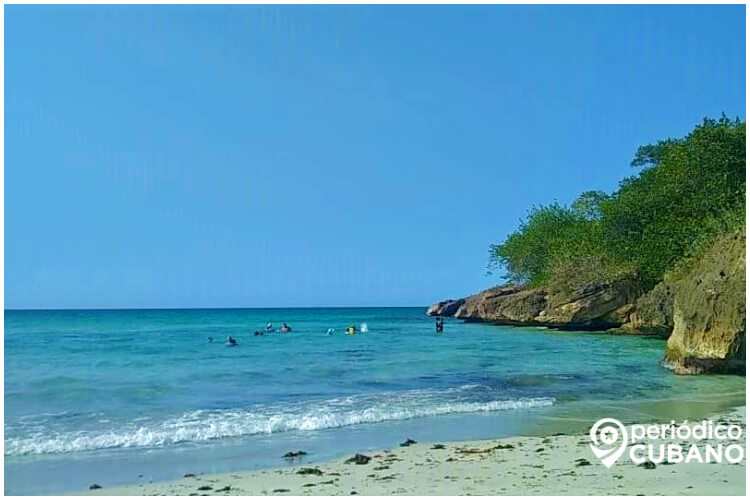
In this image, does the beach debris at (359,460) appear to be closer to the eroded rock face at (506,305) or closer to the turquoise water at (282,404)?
the turquoise water at (282,404)

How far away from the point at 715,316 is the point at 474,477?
10.2m

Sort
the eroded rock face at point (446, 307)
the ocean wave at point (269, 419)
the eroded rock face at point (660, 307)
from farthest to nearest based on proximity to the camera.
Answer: the eroded rock face at point (446, 307) < the eroded rock face at point (660, 307) < the ocean wave at point (269, 419)

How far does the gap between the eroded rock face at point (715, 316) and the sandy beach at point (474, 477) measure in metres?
7.95

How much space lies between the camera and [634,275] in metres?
40.5

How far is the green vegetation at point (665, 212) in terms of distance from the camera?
31188mm

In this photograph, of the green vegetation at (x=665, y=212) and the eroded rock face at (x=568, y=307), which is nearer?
the green vegetation at (x=665, y=212)

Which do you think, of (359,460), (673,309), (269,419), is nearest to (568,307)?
(673,309)

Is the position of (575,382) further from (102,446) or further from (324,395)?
(102,446)

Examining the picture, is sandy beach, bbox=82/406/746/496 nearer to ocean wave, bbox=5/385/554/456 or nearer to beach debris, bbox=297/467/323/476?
beach debris, bbox=297/467/323/476

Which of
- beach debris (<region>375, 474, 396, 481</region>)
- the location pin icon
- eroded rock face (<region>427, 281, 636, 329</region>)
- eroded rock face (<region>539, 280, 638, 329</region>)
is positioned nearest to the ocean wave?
the location pin icon

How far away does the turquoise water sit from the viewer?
400 inches

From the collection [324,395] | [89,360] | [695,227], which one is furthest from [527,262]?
[324,395]

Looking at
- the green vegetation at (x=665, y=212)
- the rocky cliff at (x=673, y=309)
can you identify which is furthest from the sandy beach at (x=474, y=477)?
the green vegetation at (x=665, y=212)

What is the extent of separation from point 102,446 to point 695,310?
41.3 feet
